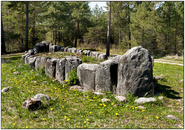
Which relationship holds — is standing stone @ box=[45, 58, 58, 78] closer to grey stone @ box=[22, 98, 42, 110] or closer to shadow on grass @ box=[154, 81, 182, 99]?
grey stone @ box=[22, 98, 42, 110]

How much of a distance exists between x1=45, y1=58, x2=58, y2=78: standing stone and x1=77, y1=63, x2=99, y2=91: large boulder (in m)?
1.95

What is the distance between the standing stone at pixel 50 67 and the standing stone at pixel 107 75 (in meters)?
3.04

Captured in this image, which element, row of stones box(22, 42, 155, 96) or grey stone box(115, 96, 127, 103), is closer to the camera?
grey stone box(115, 96, 127, 103)

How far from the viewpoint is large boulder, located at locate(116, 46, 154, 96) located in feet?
18.3

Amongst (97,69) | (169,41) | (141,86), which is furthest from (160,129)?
(169,41)

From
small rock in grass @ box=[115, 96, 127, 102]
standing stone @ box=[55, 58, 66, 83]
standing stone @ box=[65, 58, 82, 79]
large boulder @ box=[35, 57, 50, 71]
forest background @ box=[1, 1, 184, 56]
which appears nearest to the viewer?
small rock in grass @ box=[115, 96, 127, 102]

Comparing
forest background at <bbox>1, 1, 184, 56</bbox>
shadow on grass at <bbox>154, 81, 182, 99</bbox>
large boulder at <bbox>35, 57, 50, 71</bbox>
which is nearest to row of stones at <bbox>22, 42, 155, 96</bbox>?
shadow on grass at <bbox>154, 81, 182, 99</bbox>

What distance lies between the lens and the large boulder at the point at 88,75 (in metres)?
6.47

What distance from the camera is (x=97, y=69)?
629cm

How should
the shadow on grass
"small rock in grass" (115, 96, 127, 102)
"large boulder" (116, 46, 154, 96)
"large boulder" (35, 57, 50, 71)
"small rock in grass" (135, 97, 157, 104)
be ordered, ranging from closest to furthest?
"small rock in grass" (135, 97, 157, 104) → "small rock in grass" (115, 96, 127, 102) → "large boulder" (116, 46, 154, 96) → the shadow on grass → "large boulder" (35, 57, 50, 71)

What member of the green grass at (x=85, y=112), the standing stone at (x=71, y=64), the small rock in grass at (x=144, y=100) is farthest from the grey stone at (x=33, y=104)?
the small rock in grass at (x=144, y=100)

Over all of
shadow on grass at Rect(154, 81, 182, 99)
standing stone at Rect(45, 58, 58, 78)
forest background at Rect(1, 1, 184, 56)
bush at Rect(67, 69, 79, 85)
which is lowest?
shadow on grass at Rect(154, 81, 182, 99)

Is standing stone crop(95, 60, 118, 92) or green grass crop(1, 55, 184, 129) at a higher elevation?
standing stone crop(95, 60, 118, 92)

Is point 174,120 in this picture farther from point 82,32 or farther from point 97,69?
point 82,32
